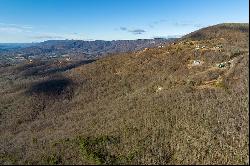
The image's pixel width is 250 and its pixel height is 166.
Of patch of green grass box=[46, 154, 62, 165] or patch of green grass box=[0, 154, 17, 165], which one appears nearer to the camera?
patch of green grass box=[46, 154, 62, 165]

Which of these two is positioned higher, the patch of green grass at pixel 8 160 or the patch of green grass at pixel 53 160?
the patch of green grass at pixel 53 160

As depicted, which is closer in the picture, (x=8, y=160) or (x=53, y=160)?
(x=53, y=160)

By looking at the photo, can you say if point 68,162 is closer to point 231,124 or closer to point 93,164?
point 93,164

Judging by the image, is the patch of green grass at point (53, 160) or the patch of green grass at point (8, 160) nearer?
the patch of green grass at point (53, 160)

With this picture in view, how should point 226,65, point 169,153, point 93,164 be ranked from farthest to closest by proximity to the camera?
1. point 226,65
2. point 169,153
3. point 93,164

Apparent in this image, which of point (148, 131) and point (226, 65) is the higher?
point (226, 65)

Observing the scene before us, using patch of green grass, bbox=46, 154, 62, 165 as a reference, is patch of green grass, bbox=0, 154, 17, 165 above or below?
below

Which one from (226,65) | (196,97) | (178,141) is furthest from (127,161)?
(226,65)

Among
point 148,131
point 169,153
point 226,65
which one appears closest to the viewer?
point 169,153

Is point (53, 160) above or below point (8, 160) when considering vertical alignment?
above

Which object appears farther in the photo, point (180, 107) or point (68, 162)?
point (180, 107)
